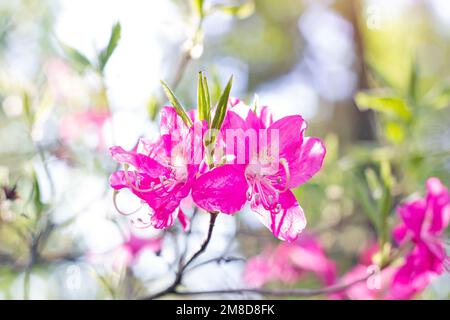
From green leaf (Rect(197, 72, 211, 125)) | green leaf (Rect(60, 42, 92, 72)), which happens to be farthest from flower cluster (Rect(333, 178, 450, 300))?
green leaf (Rect(60, 42, 92, 72))

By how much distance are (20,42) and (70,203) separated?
0.62 metres

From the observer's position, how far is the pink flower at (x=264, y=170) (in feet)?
2.62

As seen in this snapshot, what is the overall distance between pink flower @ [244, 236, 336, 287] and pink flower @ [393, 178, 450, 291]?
1.38ft

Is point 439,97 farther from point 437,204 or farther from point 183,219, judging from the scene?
point 183,219

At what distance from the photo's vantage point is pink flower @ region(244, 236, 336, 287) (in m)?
1.60

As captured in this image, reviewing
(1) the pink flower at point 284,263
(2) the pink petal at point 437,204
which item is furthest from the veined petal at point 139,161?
(1) the pink flower at point 284,263

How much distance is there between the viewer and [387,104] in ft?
4.72

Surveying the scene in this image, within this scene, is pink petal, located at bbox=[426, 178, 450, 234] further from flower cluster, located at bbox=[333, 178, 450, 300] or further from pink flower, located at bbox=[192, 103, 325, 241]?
pink flower, located at bbox=[192, 103, 325, 241]

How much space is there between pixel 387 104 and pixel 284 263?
51cm

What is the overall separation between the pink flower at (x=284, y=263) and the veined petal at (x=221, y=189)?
0.81 meters

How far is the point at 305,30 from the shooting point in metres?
3.30

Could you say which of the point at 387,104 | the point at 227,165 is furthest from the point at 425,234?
the point at 227,165
